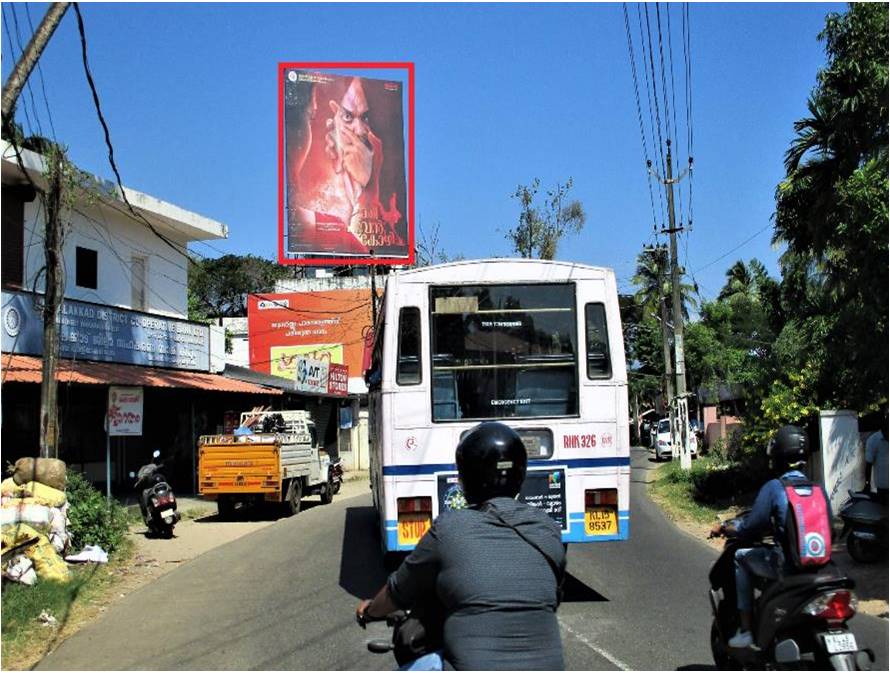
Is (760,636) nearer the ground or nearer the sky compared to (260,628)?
nearer the sky

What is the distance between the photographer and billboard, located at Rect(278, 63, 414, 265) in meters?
30.0

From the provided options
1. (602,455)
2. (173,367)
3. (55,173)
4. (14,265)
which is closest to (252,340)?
(173,367)

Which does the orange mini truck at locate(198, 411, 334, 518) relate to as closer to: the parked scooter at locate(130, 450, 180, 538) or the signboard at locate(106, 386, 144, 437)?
the parked scooter at locate(130, 450, 180, 538)

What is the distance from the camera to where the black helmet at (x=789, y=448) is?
5605mm

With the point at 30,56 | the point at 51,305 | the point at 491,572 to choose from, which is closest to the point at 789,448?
the point at 491,572

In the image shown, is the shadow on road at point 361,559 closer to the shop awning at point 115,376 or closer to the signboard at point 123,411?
the signboard at point 123,411

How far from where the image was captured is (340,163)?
3031 cm

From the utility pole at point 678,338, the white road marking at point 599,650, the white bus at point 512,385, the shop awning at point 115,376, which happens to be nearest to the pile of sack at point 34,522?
the white bus at point 512,385

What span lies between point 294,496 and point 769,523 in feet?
48.7

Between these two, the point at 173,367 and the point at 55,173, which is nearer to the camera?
the point at 55,173

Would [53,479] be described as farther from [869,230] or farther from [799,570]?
[869,230]

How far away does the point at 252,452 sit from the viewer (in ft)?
58.6

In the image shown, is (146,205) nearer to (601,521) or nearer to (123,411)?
(123,411)

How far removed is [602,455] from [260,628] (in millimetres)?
3585
